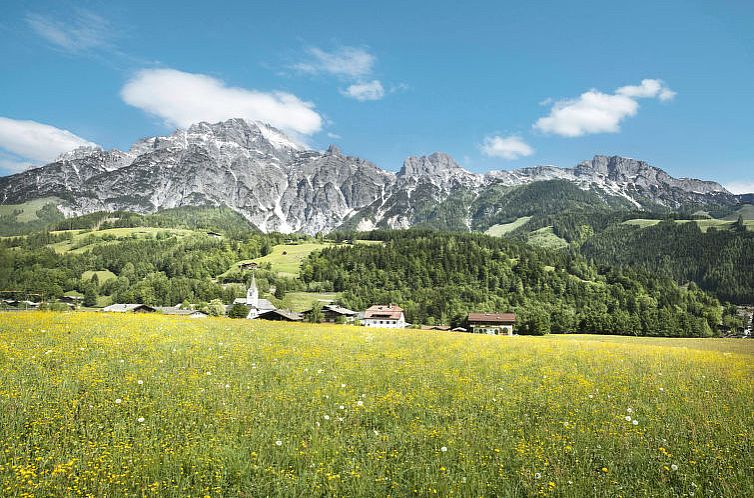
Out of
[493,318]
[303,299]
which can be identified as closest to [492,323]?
[493,318]

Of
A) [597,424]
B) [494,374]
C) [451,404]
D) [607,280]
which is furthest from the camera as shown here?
[607,280]

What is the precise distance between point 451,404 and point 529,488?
4.34 meters

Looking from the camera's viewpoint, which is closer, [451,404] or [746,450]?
[746,450]

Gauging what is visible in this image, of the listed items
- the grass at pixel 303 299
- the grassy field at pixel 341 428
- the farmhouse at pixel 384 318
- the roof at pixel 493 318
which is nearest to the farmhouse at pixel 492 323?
the roof at pixel 493 318

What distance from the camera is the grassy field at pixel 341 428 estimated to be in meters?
6.99

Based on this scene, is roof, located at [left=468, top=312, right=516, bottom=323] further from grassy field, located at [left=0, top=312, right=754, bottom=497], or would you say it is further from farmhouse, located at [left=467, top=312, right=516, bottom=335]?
grassy field, located at [left=0, top=312, right=754, bottom=497]

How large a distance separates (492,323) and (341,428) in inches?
4925

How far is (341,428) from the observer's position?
9.32 meters

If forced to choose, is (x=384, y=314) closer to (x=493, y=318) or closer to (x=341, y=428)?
(x=493, y=318)

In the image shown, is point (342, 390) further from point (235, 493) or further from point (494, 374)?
point (494, 374)

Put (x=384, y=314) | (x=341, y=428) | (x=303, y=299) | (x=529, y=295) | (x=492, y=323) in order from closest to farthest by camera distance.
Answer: (x=341, y=428)
(x=492, y=323)
(x=384, y=314)
(x=303, y=299)
(x=529, y=295)

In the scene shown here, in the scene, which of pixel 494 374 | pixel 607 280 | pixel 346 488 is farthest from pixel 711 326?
pixel 346 488

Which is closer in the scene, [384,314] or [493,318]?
[493,318]

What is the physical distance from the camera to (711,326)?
153375 mm
